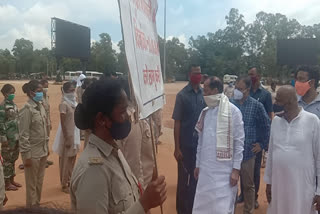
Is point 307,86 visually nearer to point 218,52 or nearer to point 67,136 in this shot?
point 67,136

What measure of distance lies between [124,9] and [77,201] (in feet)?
3.11

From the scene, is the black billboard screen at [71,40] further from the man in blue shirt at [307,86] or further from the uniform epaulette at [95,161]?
the uniform epaulette at [95,161]

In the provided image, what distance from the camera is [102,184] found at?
161 cm

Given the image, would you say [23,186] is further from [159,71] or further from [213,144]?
[159,71]

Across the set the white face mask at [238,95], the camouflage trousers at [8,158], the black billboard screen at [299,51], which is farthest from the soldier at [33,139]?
the black billboard screen at [299,51]

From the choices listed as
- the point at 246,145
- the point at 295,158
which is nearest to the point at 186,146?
the point at 246,145

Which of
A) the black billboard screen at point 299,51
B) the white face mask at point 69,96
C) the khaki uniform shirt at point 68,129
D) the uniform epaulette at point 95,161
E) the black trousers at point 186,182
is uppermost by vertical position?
the black billboard screen at point 299,51

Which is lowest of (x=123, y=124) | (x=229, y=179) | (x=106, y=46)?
(x=229, y=179)

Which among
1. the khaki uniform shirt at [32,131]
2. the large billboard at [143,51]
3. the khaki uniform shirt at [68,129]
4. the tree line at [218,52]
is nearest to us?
the large billboard at [143,51]

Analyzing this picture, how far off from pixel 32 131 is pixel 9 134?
148 cm

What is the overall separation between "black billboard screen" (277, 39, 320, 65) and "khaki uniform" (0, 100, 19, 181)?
10.6m

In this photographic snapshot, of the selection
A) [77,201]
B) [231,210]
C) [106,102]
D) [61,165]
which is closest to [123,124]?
[106,102]

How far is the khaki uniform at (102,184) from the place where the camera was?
1.58m

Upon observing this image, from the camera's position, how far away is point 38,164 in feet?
15.7
